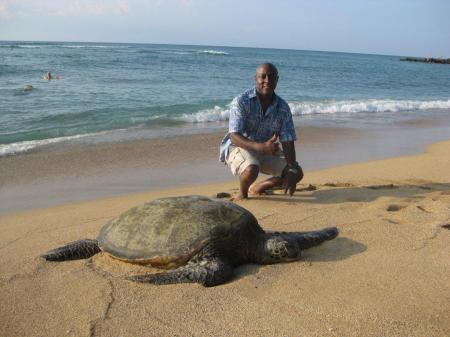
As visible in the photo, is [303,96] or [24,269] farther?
[303,96]

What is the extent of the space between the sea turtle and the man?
1283 mm

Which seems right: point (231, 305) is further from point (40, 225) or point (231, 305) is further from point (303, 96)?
point (303, 96)

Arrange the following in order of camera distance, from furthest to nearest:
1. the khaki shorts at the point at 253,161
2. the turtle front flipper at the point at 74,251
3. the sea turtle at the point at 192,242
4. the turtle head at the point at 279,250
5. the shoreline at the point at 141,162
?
the shoreline at the point at 141,162 → the khaki shorts at the point at 253,161 → the turtle front flipper at the point at 74,251 → the turtle head at the point at 279,250 → the sea turtle at the point at 192,242

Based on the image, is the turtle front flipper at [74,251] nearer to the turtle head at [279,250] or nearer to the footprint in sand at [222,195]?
the turtle head at [279,250]

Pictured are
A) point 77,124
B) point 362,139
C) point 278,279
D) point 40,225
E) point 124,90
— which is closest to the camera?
point 278,279

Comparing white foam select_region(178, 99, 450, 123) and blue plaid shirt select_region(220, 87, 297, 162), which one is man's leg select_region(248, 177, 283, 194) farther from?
white foam select_region(178, 99, 450, 123)

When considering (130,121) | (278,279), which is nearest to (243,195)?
(278,279)

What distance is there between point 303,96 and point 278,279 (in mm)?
15714

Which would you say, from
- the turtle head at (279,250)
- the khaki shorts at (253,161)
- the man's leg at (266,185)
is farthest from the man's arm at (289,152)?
the turtle head at (279,250)

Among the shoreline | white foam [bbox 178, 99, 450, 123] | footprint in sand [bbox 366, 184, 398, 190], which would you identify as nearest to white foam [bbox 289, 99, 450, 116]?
white foam [bbox 178, 99, 450, 123]

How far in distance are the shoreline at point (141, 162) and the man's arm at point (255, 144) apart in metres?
1.66

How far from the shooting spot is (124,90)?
16453mm

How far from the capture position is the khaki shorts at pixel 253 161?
465 cm

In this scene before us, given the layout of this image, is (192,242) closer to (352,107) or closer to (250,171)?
(250,171)
